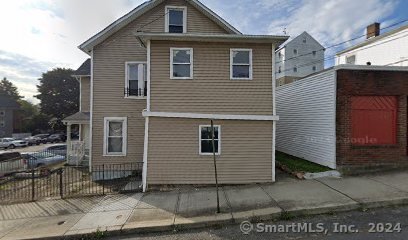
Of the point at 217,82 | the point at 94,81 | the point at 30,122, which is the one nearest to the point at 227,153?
the point at 217,82

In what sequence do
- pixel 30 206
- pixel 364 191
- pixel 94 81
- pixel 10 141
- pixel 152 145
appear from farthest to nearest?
1. pixel 10 141
2. pixel 94 81
3. pixel 152 145
4. pixel 30 206
5. pixel 364 191

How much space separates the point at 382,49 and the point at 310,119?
1351cm

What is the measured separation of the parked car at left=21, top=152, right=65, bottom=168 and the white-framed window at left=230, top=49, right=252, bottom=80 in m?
14.3

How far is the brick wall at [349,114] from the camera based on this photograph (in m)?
9.44

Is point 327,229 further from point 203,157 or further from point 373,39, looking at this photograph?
point 373,39

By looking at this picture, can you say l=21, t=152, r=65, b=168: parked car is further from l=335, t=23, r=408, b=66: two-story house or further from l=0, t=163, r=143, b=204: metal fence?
l=335, t=23, r=408, b=66: two-story house

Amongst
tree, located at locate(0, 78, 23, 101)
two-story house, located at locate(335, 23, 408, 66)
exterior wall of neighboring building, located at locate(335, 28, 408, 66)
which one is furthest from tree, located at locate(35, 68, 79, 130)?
exterior wall of neighboring building, located at locate(335, 28, 408, 66)

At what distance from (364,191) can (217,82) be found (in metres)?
5.86

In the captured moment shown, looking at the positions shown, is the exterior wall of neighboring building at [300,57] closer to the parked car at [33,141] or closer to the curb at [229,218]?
the curb at [229,218]

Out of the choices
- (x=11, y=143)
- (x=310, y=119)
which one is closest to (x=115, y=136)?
(x=310, y=119)

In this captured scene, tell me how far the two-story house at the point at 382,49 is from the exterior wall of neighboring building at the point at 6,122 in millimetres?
62728

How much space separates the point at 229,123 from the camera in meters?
9.27

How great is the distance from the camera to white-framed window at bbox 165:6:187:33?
491 inches

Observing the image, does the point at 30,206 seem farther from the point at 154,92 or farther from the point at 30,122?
the point at 30,122
